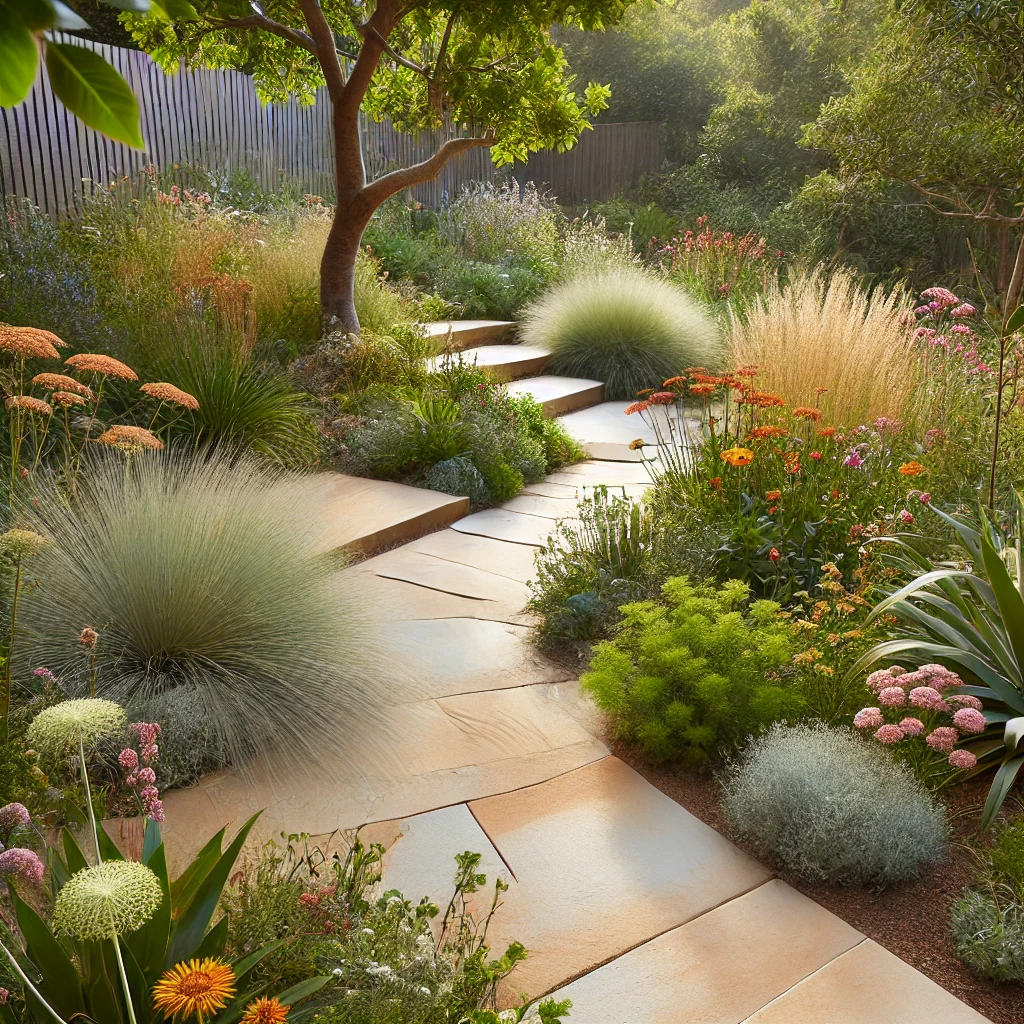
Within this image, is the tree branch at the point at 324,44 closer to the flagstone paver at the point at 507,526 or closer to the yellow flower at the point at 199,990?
the flagstone paver at the point at 507,526

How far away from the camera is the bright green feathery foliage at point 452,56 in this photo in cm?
571

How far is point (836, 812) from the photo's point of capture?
2451 mm

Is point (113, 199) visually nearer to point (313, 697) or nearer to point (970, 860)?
point (313, 697)

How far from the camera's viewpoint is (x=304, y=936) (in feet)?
6.05

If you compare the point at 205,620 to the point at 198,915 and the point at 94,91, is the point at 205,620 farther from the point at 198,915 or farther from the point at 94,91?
the point at 94,91

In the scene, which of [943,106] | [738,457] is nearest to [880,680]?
[738,457]

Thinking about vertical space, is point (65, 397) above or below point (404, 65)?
below

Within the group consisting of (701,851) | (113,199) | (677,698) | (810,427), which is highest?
(113,199)

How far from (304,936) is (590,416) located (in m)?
6.12

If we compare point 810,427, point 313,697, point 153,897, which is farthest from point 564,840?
point 810,427

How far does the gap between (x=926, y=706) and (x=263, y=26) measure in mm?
6059

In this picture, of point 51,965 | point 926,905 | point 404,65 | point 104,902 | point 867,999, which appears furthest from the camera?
point 404,65

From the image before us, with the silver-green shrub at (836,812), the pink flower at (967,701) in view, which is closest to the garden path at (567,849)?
the silver-green shrub at (836,812)

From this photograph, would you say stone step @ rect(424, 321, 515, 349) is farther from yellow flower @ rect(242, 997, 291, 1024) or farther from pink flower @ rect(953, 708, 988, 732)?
yellow flower @ rect(242, 997, 291, 1024)
